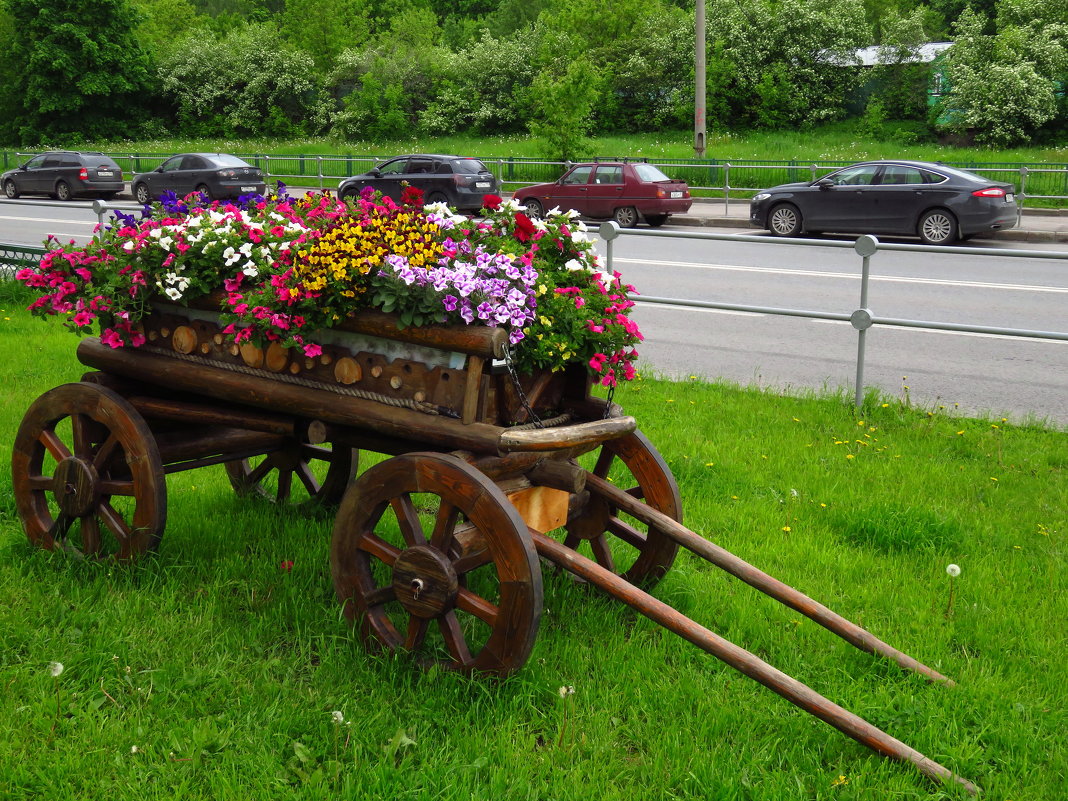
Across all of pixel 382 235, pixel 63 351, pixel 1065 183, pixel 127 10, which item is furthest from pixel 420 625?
pixel 127 10

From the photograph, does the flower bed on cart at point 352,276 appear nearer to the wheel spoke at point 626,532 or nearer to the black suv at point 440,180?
the wheel spoke at point 626,532

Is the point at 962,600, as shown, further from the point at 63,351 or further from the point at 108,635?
the point at 63,351

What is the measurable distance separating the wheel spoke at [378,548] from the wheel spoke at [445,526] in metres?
0.16

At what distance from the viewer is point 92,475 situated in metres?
4.57

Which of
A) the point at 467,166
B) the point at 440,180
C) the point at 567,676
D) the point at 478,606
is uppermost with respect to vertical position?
the point at 467,166

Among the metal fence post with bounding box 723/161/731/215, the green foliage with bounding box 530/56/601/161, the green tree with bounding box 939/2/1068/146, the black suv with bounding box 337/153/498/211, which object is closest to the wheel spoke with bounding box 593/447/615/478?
the black suv with bounding box 337/153/498/211

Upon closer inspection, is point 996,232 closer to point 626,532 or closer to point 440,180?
point 440,180

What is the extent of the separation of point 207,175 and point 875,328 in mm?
21317

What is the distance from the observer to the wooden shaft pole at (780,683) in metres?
3.37

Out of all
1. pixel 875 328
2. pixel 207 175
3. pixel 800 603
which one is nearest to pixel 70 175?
pixel 207 175

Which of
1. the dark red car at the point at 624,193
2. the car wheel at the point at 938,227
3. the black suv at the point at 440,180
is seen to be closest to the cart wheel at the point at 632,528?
the car wheel at the point at 938,227

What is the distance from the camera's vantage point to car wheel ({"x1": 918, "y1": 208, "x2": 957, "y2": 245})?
19.3 m

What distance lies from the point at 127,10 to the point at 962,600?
56.6 metres

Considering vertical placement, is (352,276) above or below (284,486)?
above
